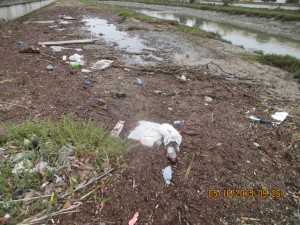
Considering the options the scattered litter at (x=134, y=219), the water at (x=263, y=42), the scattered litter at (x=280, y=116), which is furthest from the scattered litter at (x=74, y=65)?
the water at (x=263, y=42)

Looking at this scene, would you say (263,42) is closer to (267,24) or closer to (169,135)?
(267,24)

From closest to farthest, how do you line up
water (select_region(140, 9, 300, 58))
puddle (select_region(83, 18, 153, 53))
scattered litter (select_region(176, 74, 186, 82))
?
scattered litter (select_region(176, 74, 186, 82)), puddle (select_region(83, 18, 153, 53)), water (select_region(140, 9, 300, 58))

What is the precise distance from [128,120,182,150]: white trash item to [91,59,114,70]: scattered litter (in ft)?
8.19

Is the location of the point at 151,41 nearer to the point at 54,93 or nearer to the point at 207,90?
the point at 207,90

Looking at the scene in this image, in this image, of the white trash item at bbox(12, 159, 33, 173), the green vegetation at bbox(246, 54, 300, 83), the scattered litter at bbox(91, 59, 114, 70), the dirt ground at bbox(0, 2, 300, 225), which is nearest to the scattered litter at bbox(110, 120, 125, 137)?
the dirt ground at bbox(0, 2, 300, 225)

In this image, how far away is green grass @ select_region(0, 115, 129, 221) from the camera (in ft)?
6.38

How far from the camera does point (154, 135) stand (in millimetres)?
2678

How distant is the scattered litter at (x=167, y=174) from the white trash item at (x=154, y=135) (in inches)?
15.7

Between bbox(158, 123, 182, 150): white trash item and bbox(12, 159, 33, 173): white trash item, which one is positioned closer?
bbox(12, 159, 33, 173): white trash item

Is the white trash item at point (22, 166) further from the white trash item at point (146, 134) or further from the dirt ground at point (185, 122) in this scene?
the white trash item at point (146, 134)

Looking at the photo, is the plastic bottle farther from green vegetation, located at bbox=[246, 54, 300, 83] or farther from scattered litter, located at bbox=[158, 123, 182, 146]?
green vegetation, located at bbox=[246, 54, 300, 83]
